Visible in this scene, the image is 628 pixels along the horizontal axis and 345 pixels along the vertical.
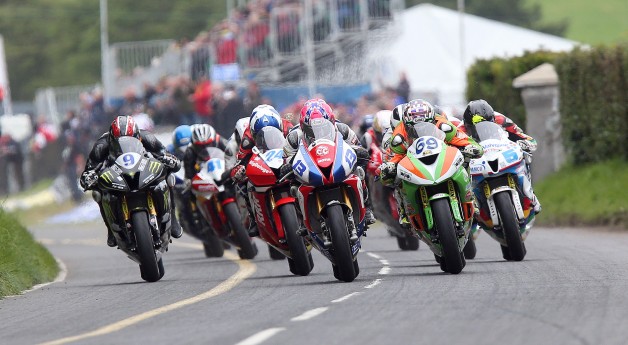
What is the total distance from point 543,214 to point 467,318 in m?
15.3

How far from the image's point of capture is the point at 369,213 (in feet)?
53.0

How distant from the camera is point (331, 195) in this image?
15.7 m

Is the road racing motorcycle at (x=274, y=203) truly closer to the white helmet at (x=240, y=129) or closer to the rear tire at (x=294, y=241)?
the rear tire at (x=294, y=241)

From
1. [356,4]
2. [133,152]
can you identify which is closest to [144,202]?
[133,152]

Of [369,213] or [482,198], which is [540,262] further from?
[369,213]

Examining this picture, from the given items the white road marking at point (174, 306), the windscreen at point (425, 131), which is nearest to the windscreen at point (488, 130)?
the windscreen at point (425, 131)

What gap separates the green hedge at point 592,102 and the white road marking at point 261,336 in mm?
13605

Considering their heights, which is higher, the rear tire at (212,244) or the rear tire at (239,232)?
the rear tire at (239,232)

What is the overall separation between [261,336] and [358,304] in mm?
2299

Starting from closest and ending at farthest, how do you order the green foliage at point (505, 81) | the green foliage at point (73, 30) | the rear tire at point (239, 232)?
1. the rear tire at point (239, 232)
2. the green foliage at point (505, 81)
3. the green foliage at point (73, 30)

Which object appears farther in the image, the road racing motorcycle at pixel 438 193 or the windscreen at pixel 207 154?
the windscreen at pixel 207 154

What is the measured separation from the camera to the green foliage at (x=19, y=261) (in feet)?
58.8

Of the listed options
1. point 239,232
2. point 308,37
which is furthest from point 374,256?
point 308,37

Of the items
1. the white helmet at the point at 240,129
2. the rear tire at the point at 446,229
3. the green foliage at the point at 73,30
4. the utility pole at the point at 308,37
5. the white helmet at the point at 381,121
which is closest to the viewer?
the rear tire at the point at 446,229
